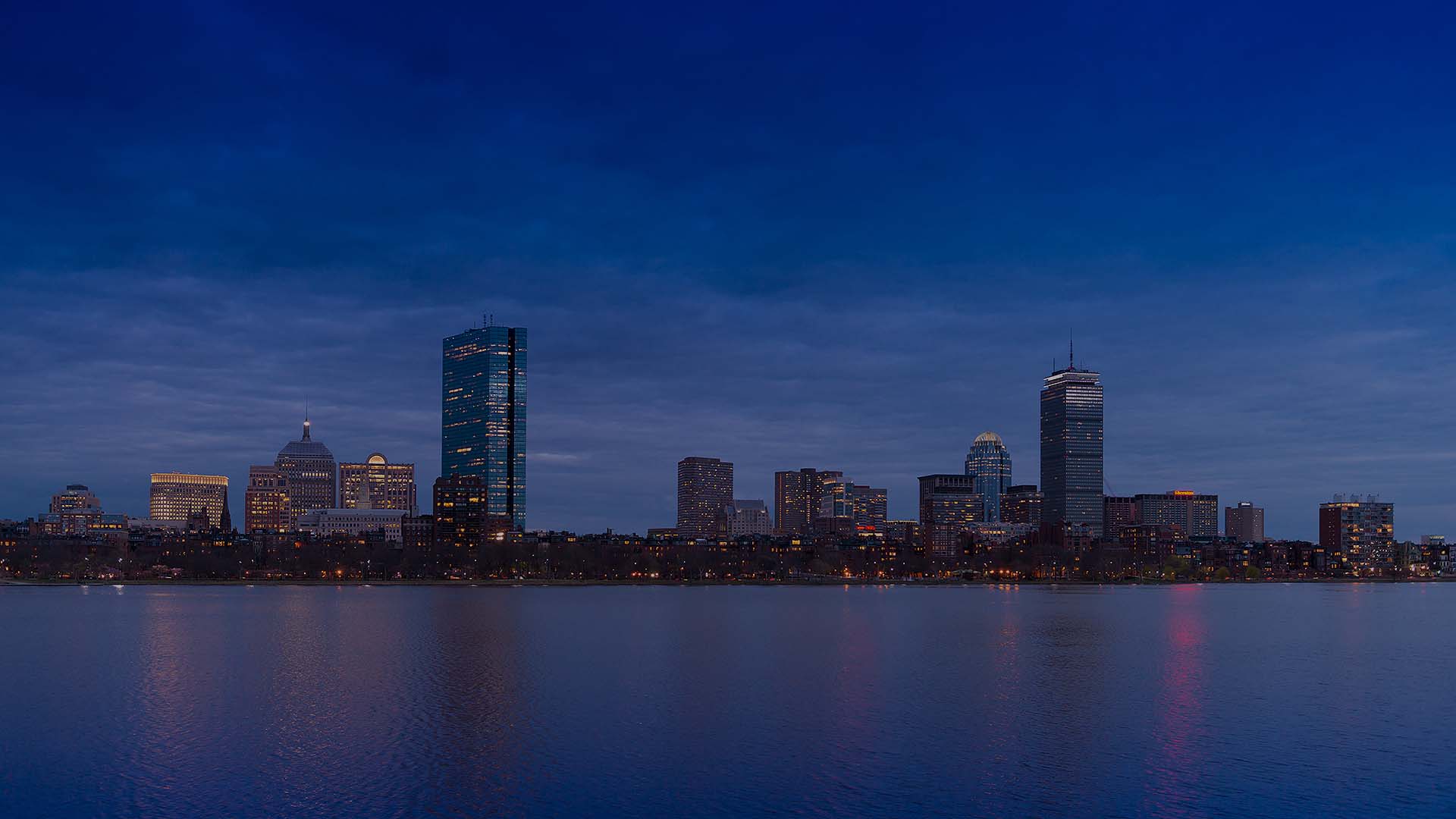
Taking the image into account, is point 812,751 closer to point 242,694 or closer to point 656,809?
point 656,809

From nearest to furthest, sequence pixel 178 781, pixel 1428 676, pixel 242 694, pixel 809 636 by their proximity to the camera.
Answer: pixel 178 781 → pixel 242 694 → pixel 1428 676 → pixel 809 636

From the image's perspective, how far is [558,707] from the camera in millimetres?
54594

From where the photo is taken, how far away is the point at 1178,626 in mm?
112312

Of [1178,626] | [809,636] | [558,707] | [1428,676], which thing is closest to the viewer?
[558,707]

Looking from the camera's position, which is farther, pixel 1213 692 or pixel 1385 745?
pixel 1213 692

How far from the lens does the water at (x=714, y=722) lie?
37.6 meters

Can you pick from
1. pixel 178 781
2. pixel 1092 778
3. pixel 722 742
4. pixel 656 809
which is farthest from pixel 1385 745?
pixel 178 781

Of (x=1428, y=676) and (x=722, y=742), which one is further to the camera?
(x=1428, y=676)

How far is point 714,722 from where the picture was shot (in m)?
50.5

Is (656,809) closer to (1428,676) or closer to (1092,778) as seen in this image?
(1092,778)

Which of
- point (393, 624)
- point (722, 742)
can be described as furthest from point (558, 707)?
point (393, 624)

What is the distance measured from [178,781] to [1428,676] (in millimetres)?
63587

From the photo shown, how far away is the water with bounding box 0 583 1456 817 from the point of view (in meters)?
37.6

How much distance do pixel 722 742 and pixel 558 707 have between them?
11.3 m
